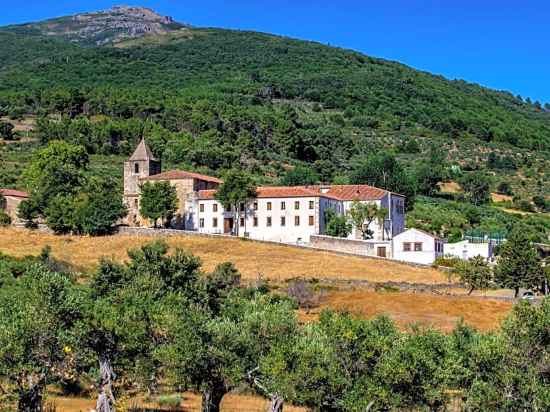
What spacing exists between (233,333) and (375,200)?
50.3m

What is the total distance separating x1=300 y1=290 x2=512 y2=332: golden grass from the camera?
180 feet

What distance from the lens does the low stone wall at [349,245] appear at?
3027 inches

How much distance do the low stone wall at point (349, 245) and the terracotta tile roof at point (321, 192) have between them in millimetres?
4767

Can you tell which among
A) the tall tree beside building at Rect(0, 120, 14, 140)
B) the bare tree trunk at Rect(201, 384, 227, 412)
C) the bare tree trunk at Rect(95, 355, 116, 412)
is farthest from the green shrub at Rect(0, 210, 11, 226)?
the bare tree trunk at Rect(201, 384, 227, 412)

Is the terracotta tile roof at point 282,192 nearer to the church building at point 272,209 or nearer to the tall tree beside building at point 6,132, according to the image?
the church building at point 272,209

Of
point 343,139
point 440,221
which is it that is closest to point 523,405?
point 440,221

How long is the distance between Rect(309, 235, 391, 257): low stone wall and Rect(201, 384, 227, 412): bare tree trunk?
139ft

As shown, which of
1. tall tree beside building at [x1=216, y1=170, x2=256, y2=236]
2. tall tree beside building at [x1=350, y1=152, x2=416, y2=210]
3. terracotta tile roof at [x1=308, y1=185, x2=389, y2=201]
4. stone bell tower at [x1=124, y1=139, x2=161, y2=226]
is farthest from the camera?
tall tree beside building at [x1=350, y1=152, x2=416, y2=210]

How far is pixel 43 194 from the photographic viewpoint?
84000 mm

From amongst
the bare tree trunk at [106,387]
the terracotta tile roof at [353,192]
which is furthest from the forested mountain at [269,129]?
the bare tree trunk at [106,387]

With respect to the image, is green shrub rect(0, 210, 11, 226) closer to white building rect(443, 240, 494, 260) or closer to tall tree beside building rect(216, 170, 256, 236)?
tall tree beside building rect(216, 170, 256, 236)

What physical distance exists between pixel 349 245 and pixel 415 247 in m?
5.81

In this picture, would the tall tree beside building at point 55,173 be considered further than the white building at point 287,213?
Yes

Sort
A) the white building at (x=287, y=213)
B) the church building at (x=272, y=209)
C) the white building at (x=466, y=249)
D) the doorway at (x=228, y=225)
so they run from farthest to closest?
1. the doorway at (x=228, y=225)
2. the church building at (x=272, y=209)
3. the white building at (x=287, y=213)
4. the white building at (x=466, y=249)
